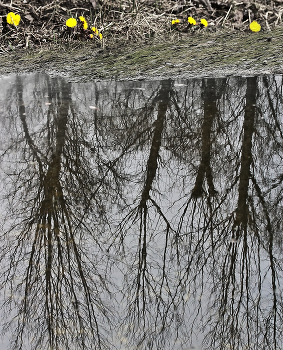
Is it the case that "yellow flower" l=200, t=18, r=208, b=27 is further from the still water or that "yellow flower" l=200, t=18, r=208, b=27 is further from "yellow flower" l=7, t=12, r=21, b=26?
the still water

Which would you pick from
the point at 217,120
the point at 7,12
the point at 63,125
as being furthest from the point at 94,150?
the point at 7,12

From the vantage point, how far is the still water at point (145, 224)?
78.2 inches

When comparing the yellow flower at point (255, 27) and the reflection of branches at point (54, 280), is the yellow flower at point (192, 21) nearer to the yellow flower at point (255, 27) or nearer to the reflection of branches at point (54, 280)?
the yellow flower at point (255, 27)

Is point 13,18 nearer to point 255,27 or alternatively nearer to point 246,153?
point 255,27

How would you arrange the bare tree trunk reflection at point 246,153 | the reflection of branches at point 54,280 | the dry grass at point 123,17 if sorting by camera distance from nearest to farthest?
the reflection of branches at point 54,280 < the bare tree trunk reflection at point 246,153 < the dry grass at point 123,17

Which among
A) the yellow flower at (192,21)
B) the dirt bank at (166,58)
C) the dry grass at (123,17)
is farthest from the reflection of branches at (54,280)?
the yellow flower at (192,21)

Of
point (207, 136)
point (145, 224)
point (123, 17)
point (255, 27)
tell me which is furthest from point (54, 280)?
point (123, 17)

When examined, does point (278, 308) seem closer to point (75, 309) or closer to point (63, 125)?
point (75, 309)

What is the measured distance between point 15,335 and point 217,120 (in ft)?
8.92

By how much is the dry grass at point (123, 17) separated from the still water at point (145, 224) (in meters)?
3.12

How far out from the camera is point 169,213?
2805 mm

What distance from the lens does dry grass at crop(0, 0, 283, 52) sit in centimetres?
747

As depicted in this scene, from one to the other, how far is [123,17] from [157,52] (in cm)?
161

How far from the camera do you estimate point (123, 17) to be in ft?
25.8
